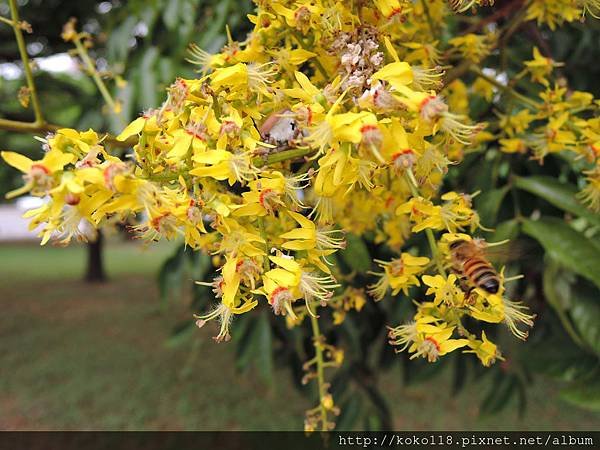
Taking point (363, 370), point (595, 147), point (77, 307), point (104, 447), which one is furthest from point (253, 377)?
point (595, 147)

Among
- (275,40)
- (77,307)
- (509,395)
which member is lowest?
(77,307)

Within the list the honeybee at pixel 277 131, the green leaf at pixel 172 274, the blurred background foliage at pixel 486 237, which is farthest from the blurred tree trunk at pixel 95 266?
the honeybee at pixel 277 131

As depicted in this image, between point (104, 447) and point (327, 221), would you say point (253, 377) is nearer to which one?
point (104, 447)

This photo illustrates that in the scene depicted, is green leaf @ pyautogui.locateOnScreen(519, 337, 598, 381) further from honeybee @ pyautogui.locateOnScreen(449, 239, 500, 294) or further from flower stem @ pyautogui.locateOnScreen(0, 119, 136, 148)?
flower stem @ pyautogui.locateOnScreen(0, 119, 136, 148)

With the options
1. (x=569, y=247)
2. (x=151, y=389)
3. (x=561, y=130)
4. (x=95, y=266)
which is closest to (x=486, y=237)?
(x=569, y=247)

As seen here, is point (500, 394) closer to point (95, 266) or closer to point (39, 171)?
point (39, 171)

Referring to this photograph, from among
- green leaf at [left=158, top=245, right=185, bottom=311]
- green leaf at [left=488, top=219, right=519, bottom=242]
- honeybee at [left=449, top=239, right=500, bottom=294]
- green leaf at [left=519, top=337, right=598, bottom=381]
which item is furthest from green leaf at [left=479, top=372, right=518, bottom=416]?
honeybee at [left=449, top=239, right=500, bottom=294]

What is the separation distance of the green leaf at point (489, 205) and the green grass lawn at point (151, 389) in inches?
42.2

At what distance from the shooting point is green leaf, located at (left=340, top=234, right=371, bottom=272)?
3.51 feet

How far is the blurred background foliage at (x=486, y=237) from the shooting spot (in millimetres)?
1117

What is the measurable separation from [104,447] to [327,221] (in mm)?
3067

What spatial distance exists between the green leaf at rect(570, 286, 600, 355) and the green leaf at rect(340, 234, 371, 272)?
466 mm

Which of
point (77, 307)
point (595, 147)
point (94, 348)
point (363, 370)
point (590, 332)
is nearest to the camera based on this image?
point (595, 147)

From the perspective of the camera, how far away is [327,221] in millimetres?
678
